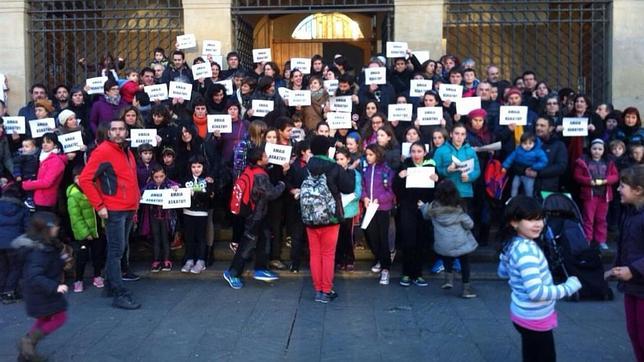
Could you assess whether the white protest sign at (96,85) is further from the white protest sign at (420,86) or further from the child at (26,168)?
the white protest sign at (420,86)

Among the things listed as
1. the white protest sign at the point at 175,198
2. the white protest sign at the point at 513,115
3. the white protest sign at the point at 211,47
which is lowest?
the white protest sign at the point at 175,198

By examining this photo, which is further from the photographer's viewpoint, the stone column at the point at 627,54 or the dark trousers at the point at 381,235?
the stone column at the point at 627,54

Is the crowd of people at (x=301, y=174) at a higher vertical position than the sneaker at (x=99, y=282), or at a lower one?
higher

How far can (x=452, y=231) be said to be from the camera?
26.8 ft

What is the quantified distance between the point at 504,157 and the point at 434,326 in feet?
12.6

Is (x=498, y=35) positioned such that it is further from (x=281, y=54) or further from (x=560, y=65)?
(x=281, y=54)

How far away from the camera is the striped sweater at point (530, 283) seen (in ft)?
15.0

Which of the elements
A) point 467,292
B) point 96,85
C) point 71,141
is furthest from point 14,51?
point 467,292

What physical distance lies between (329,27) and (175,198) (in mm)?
11134

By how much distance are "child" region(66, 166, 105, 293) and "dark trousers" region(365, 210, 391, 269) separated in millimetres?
3222

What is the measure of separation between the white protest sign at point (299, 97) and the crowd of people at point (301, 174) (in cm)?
15

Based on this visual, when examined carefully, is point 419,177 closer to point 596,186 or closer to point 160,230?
point 596,186

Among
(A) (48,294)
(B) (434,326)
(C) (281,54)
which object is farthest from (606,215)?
(C) (281,54)

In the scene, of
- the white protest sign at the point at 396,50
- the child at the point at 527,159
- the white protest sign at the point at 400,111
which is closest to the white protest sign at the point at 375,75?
the white protest sign at the point at 400,111
